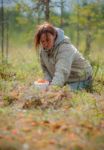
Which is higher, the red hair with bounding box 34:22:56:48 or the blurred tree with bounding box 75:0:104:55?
the red hair with bounding box 34:22:56:48

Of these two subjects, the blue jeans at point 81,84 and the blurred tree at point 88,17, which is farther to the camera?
the blurred tree at point 88,17

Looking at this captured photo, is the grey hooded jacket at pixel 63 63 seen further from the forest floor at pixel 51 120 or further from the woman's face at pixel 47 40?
the forest floor at pixel 51 120

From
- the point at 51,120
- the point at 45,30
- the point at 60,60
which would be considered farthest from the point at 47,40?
the point at 51,120

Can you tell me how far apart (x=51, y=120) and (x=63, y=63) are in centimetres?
262

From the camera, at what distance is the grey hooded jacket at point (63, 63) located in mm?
8766

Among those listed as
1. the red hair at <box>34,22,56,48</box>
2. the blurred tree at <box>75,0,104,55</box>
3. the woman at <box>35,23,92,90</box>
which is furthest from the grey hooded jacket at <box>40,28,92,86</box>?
the blurred tree at <box>75,0,104,55</box>

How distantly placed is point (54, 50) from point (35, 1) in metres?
4.33

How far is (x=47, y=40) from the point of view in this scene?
893 centimetres

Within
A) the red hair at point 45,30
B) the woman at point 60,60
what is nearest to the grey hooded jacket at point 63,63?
the woman at point 60,60

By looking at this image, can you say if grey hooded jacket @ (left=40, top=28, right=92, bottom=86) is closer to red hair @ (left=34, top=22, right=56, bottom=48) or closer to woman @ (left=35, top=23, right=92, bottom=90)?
woman @ (left=35, top=23, right=92, bottom=90)

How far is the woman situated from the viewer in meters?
8.80

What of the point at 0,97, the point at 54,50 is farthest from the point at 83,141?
the point at 54,50

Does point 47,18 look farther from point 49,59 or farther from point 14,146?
point 14,146

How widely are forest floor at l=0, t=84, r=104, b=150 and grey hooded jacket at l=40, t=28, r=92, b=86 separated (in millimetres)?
537
